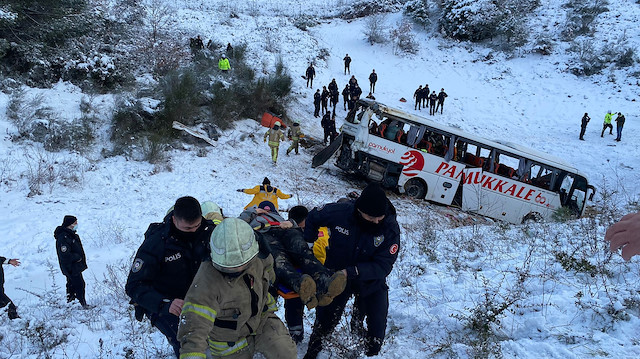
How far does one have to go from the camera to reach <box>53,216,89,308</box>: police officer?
19.1ft

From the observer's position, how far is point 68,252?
5.85 m

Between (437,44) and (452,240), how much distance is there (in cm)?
2699

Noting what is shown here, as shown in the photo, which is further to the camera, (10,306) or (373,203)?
(10,306)

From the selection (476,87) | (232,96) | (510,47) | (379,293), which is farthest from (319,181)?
(510,47)

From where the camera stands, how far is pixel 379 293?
3.57m

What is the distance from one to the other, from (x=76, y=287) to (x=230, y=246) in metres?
4.79

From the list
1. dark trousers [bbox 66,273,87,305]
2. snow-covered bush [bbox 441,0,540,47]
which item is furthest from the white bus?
snow-covered bush [bbox 441,0,540,47]

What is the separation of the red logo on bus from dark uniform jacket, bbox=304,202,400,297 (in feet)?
28.7

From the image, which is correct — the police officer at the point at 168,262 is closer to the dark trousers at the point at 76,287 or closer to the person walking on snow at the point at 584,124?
the dark trousers at the point at 76,287

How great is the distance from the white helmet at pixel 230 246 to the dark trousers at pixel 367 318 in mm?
1383

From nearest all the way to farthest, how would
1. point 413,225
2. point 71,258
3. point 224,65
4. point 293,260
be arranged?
point 293,260
point 71,258
point 413,225
point 224,65

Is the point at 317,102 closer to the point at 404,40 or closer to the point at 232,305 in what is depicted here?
the point at 404,40

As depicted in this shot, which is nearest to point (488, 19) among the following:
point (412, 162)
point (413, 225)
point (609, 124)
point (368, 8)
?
point (368, 8)

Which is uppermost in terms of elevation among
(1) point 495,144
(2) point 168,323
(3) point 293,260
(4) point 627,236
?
(4) point 627,236
